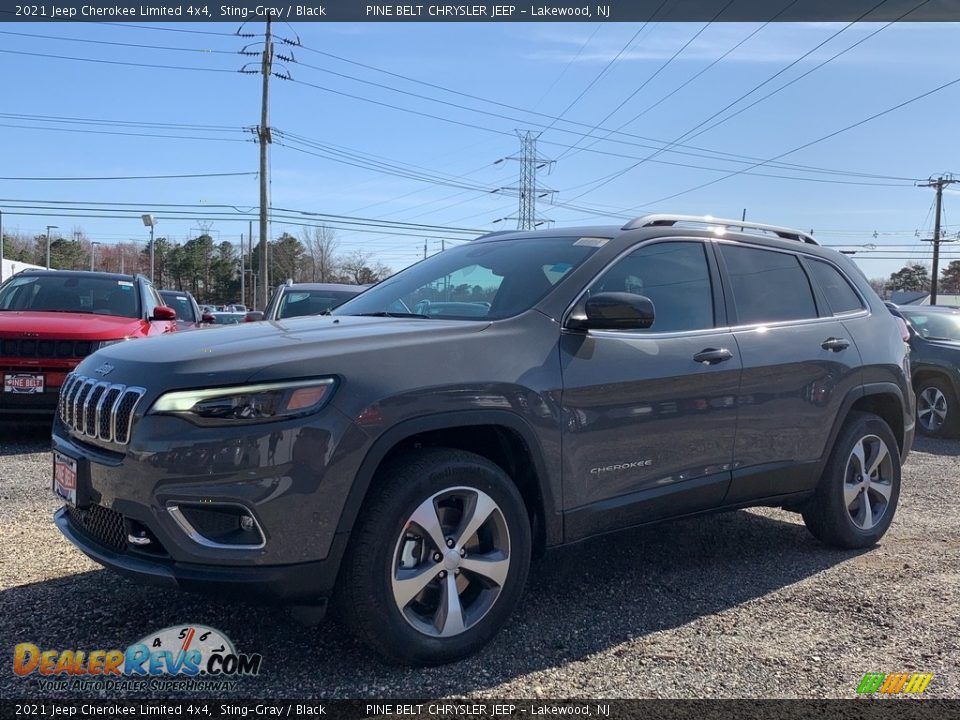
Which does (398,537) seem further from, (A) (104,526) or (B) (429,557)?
(A) (104,526)

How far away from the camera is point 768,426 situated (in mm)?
4227

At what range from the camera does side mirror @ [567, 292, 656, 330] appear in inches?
134

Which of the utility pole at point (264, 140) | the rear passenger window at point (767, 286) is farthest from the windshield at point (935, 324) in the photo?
the utility pole at point (264, 140)

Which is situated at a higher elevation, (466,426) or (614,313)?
(614,313)

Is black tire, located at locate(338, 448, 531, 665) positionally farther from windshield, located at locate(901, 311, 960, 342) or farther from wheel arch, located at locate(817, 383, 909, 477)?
windshield, located at locate(901, 311, 960, 342)

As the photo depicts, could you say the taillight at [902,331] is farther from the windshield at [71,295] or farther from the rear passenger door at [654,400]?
the windshield at [71,295]

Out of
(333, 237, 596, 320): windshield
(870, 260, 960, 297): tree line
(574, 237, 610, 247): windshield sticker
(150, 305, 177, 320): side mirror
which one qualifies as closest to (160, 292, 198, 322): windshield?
(150, 305, 177, 320): side mirror

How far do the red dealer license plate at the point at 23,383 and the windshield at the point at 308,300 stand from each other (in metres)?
3.13

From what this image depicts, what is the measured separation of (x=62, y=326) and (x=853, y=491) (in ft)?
22.2

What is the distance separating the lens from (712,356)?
13.1ft

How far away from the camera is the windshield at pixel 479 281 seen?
3.74 m

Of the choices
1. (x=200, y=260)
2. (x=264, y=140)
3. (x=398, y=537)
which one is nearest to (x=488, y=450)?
(x=398, y=537)

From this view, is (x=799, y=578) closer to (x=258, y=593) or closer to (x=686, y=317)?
(x=686, y=317)

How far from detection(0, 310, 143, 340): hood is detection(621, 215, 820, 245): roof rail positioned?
5.53 metres
